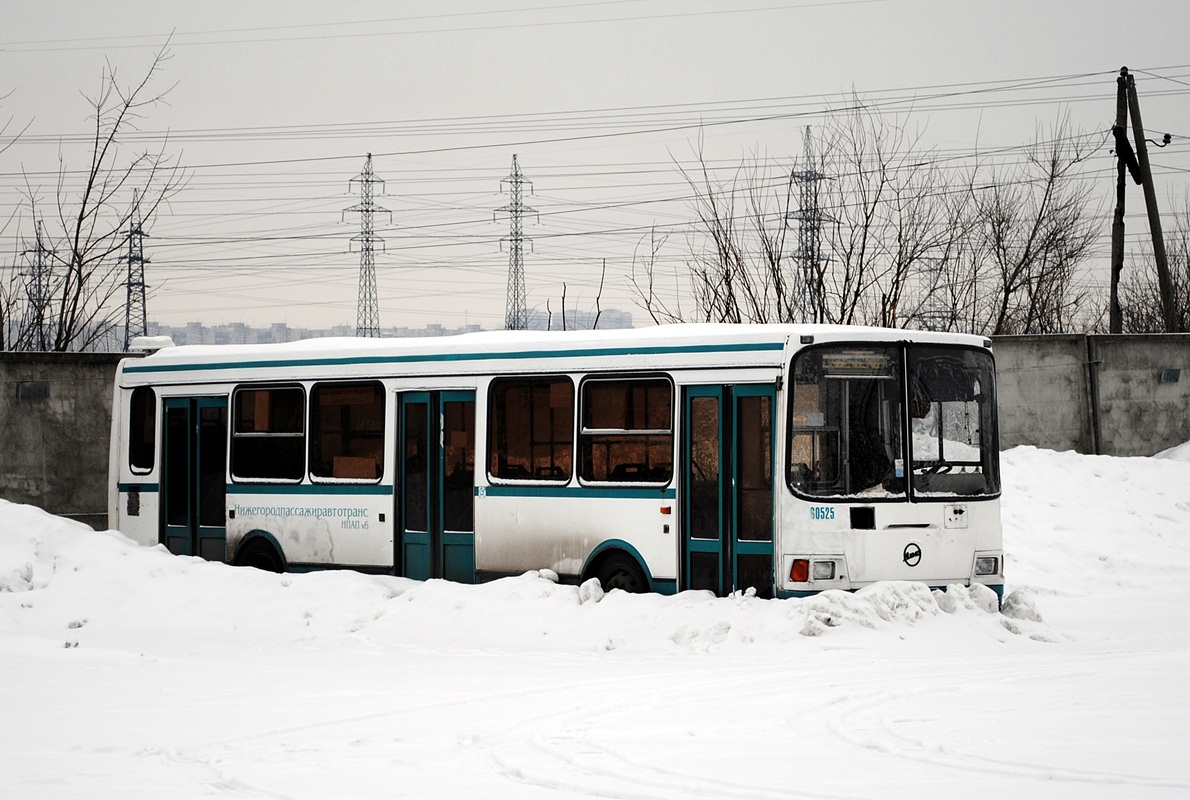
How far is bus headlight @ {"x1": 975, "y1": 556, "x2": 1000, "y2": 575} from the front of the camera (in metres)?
14.0

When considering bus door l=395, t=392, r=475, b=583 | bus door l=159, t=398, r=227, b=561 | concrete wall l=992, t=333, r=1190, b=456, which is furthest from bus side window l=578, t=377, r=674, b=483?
concrete wall l=992, t=333, r=1190, b=456

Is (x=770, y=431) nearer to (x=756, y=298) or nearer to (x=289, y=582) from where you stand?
(x=289, y=582)

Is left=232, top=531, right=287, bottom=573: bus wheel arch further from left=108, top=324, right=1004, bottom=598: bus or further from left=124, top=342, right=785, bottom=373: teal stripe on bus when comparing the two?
left=124, top=342, right=785, bottom=373: teal stripe on bus

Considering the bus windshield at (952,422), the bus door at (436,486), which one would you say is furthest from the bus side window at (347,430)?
the bus windshield at (952,422)

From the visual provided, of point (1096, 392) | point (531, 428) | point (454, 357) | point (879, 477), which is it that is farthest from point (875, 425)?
point (1096, 392)

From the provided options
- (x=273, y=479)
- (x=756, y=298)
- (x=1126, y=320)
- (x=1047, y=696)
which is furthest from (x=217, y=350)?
(x=1126, y=320)

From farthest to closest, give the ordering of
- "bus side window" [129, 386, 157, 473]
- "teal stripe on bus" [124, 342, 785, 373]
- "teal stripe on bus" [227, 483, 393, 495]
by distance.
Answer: "bus side window" [129, 386, 157, 473] → "teal stripe on bus" [227, 483, 393, 495] → "teal stripe on bus" [124, 342, 785, 373]

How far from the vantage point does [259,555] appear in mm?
17938

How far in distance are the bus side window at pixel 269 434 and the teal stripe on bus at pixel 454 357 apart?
0.34 m

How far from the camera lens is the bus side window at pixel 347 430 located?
55.1 feet

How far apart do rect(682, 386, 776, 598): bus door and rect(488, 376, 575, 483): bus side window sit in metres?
1.47

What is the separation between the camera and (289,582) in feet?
51.3

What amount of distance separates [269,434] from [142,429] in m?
2.44

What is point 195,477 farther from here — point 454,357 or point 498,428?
point 498,428
